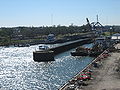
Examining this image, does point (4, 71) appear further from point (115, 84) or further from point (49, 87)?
point (115, 84)

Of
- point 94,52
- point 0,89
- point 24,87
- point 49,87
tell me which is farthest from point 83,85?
point 94,52

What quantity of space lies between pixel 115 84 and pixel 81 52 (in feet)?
187

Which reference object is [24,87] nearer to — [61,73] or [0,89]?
[0,89]

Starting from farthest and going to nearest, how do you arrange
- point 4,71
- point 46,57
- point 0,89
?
point 46,57
point 4,71
point 0,89

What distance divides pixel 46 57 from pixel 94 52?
21093mm

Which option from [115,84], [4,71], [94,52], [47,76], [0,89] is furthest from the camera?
[94,52]

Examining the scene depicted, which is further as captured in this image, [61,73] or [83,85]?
[61,73]

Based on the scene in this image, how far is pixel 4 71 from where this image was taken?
217ft

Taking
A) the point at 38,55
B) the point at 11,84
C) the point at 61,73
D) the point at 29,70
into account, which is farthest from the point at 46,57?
the point at 11,84

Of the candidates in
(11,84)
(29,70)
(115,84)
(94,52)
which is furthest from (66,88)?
(94,52)

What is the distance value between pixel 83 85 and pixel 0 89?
16.4 metres

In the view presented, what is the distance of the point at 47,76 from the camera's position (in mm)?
58000

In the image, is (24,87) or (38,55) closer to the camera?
(24,87)

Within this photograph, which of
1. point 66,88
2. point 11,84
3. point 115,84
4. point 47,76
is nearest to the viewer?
point 66,88
